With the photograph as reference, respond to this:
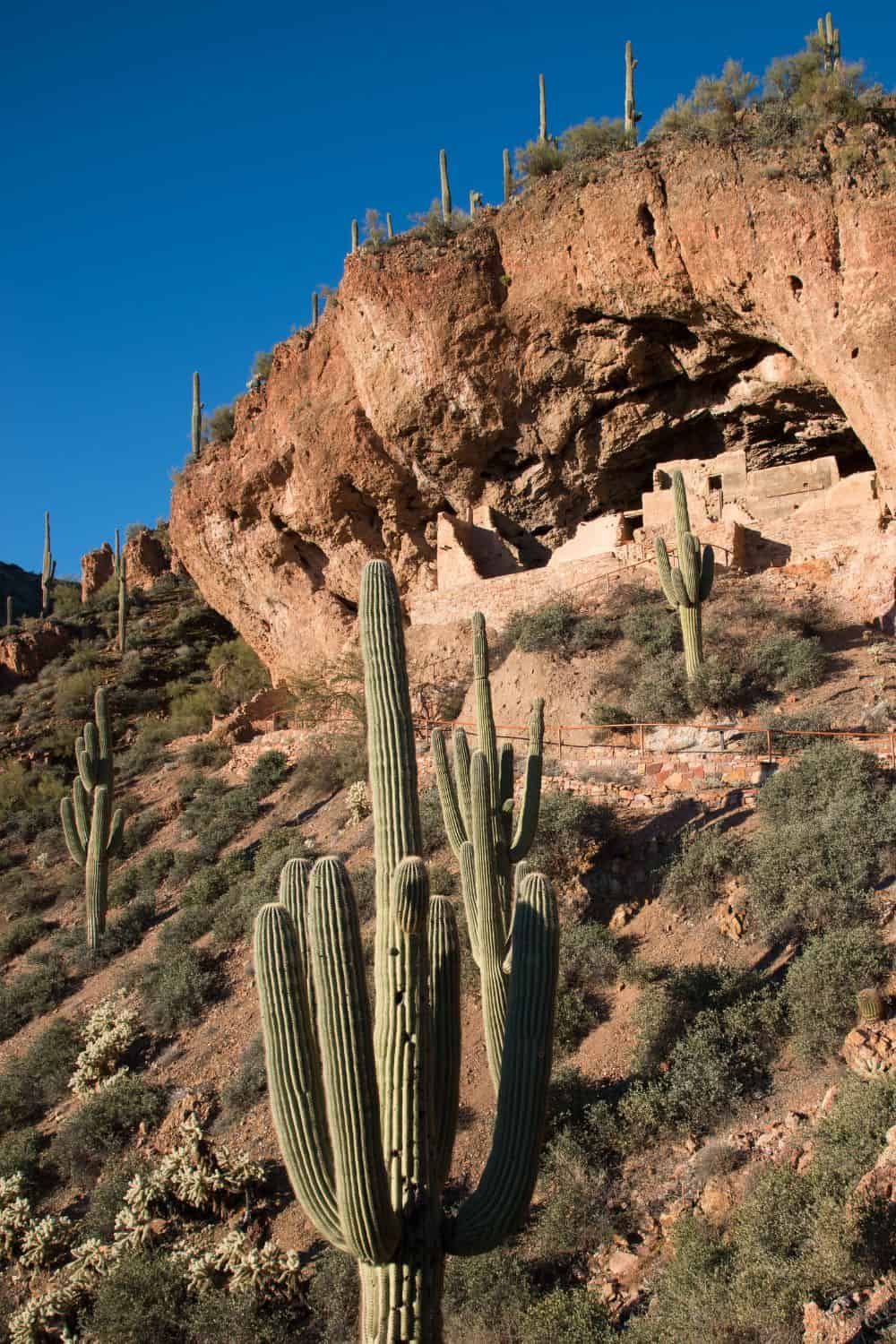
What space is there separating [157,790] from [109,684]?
349 inches

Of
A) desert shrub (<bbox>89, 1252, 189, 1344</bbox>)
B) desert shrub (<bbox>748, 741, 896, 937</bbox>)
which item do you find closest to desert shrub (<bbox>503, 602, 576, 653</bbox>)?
desert shrub (<bbox>748, 741, 896, 937</bbox>)

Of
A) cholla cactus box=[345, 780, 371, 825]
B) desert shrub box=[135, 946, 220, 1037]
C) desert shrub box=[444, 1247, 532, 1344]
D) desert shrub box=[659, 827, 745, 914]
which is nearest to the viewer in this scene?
desert shrub box=[444, 1247, 532, 1344]

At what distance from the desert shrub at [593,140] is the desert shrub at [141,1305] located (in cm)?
1986

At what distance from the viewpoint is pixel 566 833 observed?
42.3ft

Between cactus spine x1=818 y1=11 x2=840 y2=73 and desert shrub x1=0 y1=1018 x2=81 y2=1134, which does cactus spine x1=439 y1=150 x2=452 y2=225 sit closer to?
cactus spine x1=818 y1=11 x2=840 y2=73

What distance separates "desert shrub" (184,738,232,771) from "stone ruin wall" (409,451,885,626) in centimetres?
557

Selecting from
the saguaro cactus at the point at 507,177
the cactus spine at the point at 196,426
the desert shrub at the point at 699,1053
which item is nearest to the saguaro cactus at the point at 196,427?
the cactus spine at the point at 196,426

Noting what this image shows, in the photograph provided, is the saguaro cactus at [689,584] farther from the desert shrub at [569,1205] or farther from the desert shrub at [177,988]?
the desert shrub at [569,1205]

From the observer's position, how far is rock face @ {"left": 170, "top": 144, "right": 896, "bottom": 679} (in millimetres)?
16594

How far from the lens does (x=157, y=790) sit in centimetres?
2328

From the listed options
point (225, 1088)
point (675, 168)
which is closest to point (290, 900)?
point (225, 1088)

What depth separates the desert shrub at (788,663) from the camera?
51.5ft

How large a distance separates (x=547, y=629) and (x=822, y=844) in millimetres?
8554

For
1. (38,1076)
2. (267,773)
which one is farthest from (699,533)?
(38,1076)
